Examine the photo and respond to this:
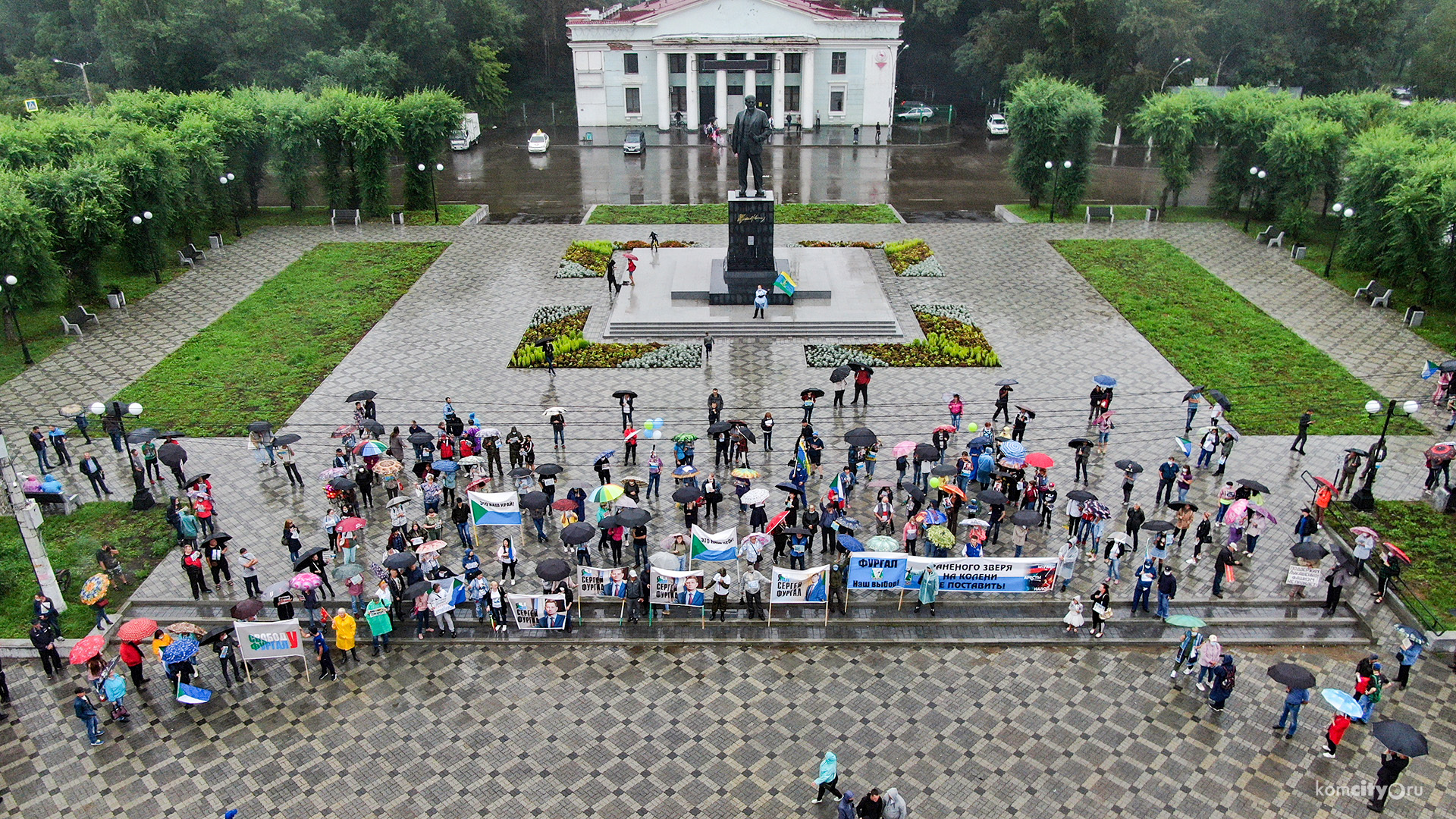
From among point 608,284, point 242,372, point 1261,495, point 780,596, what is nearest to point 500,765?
point 780,596

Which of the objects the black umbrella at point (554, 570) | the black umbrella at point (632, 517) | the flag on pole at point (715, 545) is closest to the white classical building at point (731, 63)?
the black umbrella at point (632, 517)

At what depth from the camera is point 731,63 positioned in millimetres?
68562

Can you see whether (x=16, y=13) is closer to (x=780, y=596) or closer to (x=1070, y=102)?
(x=1070, y=102)

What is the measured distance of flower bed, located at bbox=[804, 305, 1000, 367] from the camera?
30.4 metres

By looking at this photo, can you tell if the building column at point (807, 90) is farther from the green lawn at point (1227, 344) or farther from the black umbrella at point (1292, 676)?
the black umbrella at point (1292, 676)

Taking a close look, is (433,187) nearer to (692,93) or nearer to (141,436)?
(141,436)

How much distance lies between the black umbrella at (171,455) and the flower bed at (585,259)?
60.5ft

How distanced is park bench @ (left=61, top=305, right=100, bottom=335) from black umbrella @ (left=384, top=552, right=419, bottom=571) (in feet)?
74.4

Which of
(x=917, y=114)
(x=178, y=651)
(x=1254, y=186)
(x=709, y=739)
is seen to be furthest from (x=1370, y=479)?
(x=917, y=114)

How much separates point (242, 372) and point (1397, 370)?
118 feet

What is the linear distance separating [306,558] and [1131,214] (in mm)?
42528

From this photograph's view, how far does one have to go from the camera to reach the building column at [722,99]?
68.9 metres

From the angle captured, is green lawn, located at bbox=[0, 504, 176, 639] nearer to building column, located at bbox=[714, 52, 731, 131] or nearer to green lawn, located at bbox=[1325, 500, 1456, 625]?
green lawn, located at bbox=[1325, 500, 1456, 625]

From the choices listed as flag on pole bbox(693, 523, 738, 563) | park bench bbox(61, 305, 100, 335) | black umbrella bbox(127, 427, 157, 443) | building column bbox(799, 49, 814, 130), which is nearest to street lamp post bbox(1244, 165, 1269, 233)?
building column bbox(799, 49, 814, 130)
